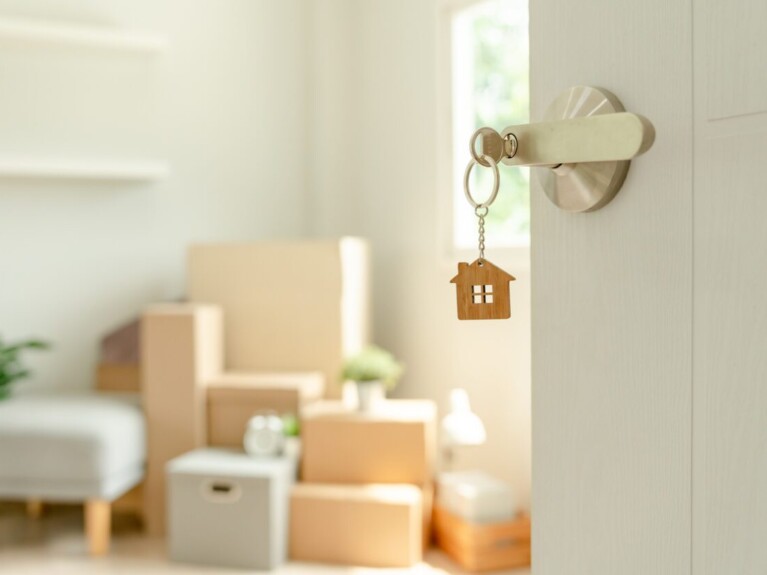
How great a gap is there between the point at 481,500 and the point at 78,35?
198 cm

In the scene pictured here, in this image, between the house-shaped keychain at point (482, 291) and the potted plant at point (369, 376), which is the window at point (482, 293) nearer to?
the house-shaped keychain at point (482, 291)

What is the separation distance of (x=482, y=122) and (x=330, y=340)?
32.1 inches

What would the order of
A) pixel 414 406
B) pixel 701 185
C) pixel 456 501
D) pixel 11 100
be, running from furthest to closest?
pixel 11 100
pixel 414 406
pixel 456 501
pixel 701 185

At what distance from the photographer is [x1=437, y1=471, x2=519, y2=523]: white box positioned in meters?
2.26

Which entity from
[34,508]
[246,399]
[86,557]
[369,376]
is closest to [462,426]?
[369,376]

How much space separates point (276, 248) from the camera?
2.72 m

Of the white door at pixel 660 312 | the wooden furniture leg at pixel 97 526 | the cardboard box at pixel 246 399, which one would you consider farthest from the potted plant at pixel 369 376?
the white door at pixel 660 312

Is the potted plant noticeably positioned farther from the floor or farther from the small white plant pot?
the floor

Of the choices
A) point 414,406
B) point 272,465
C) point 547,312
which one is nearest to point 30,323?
point 272,465

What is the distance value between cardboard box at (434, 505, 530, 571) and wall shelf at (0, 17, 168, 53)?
6.16 feet

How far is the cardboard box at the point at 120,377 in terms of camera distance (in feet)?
9.63

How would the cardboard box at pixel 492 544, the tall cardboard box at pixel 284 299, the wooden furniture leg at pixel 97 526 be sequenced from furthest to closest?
the tall cardboard box at pixel 284 299
the wooden furniture leg at pixel 97 526
the cardboard box at pixel 492 544

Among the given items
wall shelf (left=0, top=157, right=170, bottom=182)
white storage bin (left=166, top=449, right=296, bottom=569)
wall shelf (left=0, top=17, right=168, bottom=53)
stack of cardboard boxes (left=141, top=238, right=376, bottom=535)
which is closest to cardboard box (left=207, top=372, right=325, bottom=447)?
stack of cardboard boxes (left=141, top=238, right=376, bottom=535)

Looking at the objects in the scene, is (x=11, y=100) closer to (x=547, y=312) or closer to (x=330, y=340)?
(x=330, y=340)
